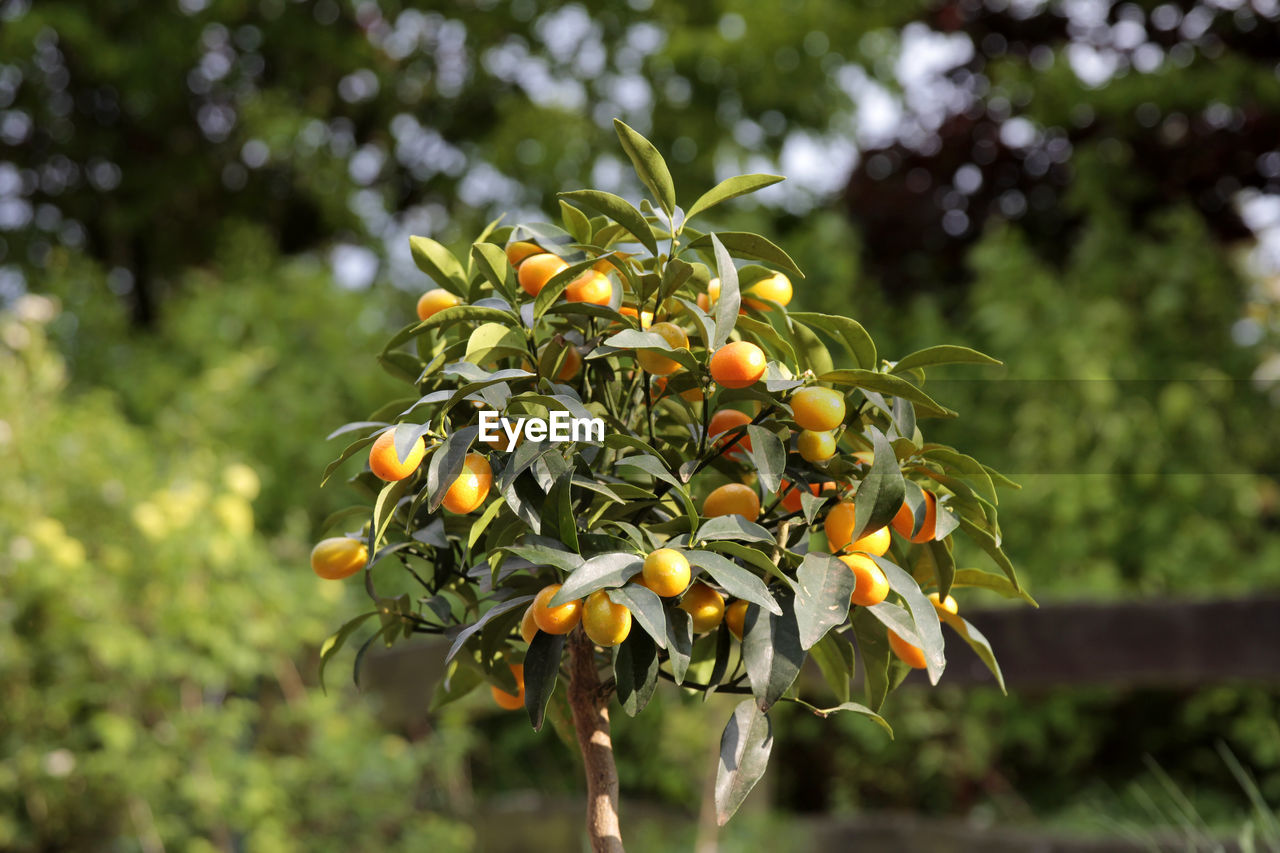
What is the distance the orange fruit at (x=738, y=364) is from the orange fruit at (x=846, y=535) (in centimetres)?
12

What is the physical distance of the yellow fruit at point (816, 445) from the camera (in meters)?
0.80

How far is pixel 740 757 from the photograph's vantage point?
730 mm

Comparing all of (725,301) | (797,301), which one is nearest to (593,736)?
(725,301)

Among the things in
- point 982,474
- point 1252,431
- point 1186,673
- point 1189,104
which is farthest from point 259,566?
point 1189,104

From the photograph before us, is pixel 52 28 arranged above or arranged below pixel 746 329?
below

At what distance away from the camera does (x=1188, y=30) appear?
147 inches

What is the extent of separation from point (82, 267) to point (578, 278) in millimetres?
5456

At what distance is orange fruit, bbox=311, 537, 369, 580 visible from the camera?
88 centimetres

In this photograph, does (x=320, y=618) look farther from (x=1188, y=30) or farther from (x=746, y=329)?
(x=1188, y=30)

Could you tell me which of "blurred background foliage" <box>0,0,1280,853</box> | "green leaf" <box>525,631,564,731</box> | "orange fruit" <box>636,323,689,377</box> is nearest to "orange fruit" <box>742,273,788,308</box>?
"orange fruit" <box>636,323,689,377</box>

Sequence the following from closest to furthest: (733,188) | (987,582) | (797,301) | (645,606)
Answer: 1. (645,606)
2. (733,188)
3. (987,582)
4. (797,301)

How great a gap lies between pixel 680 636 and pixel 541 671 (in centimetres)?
10

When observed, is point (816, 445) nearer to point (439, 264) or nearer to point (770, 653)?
point (770, 653)

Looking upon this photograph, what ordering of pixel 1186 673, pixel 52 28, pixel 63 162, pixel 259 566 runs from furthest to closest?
pixel 63 162, pixel 52 28, pixel 259 566, pixel 1186 673
